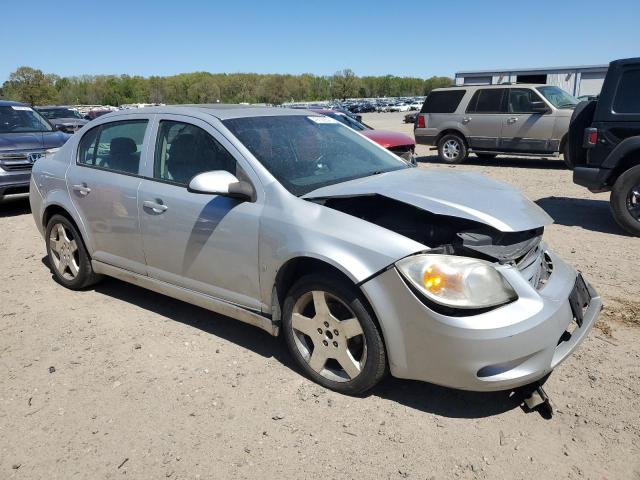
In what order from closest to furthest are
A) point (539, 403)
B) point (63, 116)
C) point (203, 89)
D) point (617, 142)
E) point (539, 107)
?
point (539, 403) → point (617, 142) → point (539, 107) → point (63, 116) → point (203, 89)

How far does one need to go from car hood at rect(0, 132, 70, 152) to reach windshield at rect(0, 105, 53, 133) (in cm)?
36

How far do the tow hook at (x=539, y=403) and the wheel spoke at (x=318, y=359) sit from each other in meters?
1.19

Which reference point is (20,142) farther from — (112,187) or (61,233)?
(112,187)

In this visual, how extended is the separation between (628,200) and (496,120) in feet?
22.0

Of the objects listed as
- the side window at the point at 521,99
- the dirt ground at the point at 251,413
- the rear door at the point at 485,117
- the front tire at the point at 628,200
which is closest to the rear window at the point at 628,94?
the front tire at the point at 628,200

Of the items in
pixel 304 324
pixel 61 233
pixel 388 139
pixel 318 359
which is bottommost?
pixel 318 359

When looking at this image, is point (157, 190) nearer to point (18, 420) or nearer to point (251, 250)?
point (251, 250)

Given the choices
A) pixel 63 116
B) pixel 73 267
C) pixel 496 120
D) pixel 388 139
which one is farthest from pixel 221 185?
pixel 63 116

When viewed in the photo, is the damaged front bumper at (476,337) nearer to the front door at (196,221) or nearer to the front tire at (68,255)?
the front door at (196,221)

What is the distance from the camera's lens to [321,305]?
313cm

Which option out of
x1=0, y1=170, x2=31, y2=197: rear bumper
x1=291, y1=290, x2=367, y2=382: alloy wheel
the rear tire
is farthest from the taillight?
x1=0, y1=170, x2=31, y2=197: rear bumper

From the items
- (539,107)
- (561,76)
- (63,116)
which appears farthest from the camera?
(561,76)

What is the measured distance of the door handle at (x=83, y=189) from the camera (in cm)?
450

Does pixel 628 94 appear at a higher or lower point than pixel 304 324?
higher
